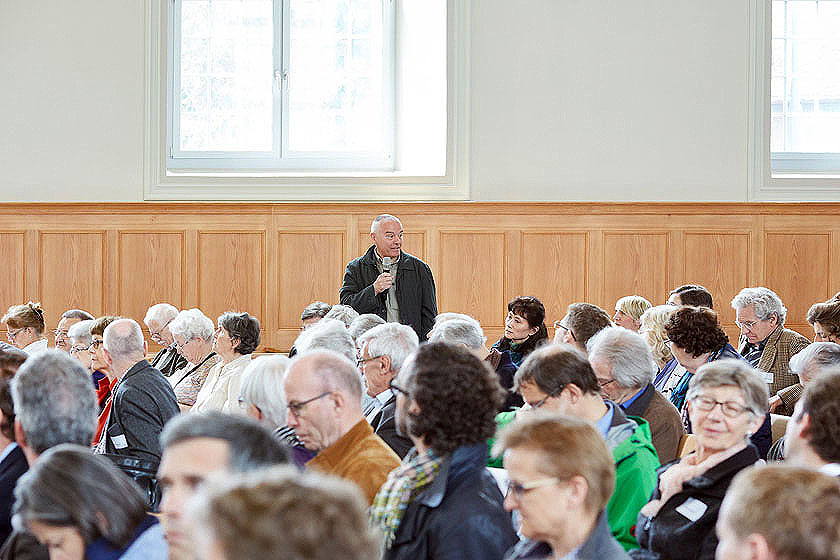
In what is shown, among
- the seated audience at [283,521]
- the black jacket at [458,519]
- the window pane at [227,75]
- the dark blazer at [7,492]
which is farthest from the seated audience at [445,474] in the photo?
the window pane at [227,75]

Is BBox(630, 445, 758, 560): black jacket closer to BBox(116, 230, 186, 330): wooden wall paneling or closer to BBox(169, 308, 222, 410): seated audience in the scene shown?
BBox(169, 308, 222, 410): seated audience

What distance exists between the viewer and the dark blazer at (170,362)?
7417 millimetres

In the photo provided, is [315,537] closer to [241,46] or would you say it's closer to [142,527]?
[142,527]

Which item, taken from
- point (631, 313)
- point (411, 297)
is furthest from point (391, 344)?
point (411, 297)

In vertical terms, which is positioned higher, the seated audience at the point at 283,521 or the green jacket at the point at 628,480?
the seated audience at the point at 283,521

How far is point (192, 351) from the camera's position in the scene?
6828 millimetres

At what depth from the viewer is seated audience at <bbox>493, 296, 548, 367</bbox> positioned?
20.9ft

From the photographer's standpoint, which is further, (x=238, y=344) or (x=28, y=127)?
(x=28, y=127)

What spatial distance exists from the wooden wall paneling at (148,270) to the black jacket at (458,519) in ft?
27.4

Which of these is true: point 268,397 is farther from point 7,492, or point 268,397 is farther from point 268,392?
point 7,492

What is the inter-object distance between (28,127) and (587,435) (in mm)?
9710

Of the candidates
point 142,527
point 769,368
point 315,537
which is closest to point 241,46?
point 769,368

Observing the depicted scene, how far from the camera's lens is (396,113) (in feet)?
38.5

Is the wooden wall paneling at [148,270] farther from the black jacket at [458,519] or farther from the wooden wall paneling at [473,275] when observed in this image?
the black jacket at [458,519]
